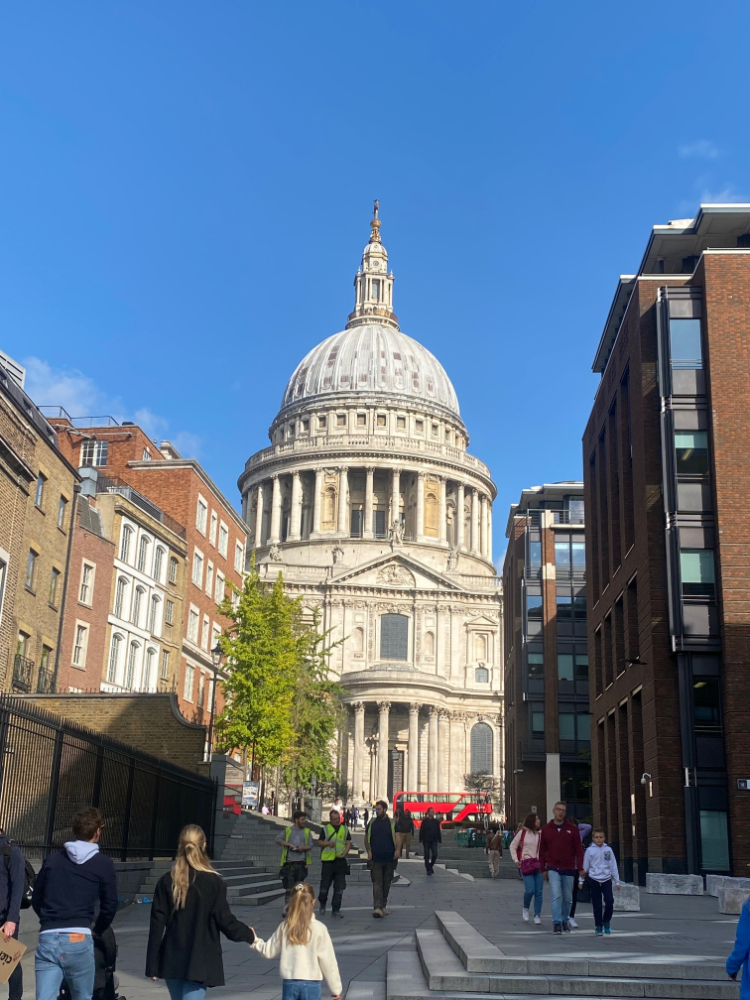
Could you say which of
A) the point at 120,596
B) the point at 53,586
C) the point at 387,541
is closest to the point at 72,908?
the point at 53,586

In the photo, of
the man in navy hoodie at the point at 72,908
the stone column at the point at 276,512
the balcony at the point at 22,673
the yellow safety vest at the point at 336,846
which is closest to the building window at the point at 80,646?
the balcony at the point at 22,673

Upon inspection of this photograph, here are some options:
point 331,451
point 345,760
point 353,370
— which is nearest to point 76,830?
point 345,760

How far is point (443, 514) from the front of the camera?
12050 centimetres

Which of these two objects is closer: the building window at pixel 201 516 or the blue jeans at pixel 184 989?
the blue jeans at pixel 184 989

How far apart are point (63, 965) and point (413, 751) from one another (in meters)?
84.6

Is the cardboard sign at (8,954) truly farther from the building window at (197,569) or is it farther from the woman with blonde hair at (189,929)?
the building window at (197,569)

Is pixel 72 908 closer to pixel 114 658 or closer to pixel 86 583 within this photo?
pixel 86 583

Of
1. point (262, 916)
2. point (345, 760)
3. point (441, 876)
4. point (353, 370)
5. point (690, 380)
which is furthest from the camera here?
point (353, 370)

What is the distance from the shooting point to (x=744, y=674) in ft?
105

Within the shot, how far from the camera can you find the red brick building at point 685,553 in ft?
106

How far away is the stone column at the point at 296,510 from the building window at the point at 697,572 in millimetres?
84531

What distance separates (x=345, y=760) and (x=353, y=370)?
5261 centimetres

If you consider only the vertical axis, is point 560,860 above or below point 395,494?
below

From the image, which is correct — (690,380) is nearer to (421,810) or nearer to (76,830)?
(76,830)
